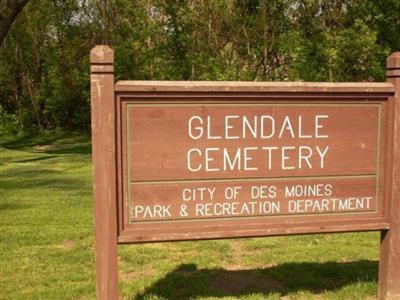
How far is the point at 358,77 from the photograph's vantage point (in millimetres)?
19938

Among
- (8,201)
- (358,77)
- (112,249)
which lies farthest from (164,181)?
(358,77)

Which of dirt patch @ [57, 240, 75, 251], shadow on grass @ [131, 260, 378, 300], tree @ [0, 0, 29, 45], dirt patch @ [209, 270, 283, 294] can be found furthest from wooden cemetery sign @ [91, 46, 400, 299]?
tree @ [0, 0, 29, 45]

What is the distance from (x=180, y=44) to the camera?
2534 cm

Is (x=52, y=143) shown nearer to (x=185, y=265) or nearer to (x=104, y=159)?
(x=185, y=265)

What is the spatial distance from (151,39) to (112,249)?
22.5 m

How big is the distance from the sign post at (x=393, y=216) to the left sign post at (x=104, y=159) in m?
2.15

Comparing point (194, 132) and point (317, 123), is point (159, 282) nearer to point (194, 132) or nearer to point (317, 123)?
point (194, 132)

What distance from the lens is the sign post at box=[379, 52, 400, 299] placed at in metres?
4.40

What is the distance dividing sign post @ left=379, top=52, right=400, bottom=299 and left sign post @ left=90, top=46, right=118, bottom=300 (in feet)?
7.05

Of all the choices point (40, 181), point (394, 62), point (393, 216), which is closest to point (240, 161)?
point (393, 216)

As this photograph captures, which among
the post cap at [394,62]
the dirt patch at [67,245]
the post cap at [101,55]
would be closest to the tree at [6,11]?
the dirt patch at [67,245]

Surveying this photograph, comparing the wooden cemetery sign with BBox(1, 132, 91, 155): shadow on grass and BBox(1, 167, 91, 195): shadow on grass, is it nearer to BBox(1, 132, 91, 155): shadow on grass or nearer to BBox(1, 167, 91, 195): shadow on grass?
BBox(1, 167, 91, 195): shadow on grass

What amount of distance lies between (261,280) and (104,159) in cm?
211

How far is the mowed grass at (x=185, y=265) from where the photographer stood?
4848 millimetres
